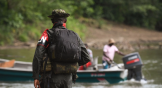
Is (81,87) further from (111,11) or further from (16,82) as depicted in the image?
(111,11)

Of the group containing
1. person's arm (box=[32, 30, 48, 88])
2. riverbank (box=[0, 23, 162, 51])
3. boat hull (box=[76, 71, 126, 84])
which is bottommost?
boat hull (box=[76, 71, 126, 84])

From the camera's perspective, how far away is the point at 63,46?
120 inches

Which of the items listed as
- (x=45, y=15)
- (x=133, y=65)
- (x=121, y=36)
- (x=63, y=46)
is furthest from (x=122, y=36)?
(x=63, y=46)

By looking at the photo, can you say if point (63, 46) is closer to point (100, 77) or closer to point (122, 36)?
point (100, 77)

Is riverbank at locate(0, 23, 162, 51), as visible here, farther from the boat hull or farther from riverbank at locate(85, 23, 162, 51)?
the boat hull

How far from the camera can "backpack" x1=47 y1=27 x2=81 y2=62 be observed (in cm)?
304

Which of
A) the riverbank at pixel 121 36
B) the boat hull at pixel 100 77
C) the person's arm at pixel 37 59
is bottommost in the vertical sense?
the boat hull at pixel 100 77

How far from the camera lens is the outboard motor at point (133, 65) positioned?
829 cm

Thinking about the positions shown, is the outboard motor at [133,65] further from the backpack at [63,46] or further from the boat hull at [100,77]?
the backpack at [63,46]

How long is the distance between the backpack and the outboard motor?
5.51 metres

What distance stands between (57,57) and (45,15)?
862 inches

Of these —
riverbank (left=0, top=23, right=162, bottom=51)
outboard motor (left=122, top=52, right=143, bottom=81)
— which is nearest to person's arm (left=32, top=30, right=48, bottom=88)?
outboard motor (left=122, top=52, right=143, bottom=81)

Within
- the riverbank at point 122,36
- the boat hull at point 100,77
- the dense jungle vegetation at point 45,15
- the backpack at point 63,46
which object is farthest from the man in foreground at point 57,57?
the riverbank at point 122,36

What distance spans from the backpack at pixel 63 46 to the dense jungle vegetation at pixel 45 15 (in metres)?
16.5
